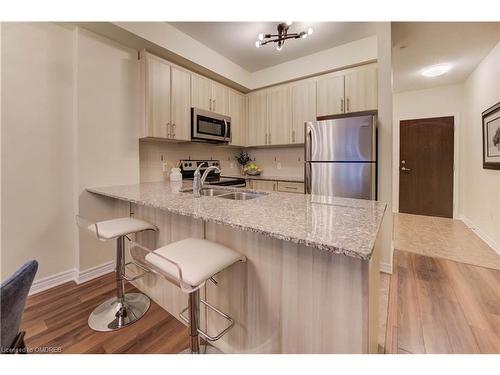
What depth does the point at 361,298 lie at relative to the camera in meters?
0.85

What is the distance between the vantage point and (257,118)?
3.86m

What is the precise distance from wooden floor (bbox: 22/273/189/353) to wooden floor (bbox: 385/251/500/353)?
1364mm

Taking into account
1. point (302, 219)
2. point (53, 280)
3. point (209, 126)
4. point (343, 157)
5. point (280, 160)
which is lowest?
point (53, 280)

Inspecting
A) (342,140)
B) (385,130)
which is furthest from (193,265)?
(385,130)

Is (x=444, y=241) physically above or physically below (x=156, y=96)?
below

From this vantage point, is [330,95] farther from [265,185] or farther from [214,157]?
[214,157]

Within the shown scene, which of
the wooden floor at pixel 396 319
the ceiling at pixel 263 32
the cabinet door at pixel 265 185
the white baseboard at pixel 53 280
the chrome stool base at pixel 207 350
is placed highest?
the ceiling at pixel 263 32

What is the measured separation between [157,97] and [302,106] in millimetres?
1971

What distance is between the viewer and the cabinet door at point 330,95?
10.1 ft

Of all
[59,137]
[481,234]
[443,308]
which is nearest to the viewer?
[443,308]

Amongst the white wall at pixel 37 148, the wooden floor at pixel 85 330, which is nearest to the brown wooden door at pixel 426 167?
the wooden floor at pixel 85 330

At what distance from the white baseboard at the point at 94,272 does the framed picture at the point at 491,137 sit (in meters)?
4.54

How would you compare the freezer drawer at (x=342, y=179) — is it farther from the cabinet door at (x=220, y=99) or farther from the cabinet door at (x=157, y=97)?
the cabinet door at (x=157, y=97)

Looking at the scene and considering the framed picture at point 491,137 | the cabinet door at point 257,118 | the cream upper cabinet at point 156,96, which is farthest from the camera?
the cabinet door at point 257,118
